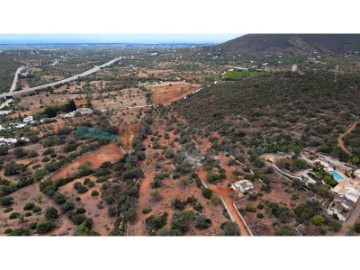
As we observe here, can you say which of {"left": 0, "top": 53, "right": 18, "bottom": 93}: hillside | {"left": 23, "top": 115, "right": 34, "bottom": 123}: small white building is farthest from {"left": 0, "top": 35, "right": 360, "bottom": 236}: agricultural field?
{"left": 0, "top": 53, "right": 18, "bottom": 93}: hillside

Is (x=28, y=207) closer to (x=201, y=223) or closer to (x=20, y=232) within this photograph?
(x=20, y=232)

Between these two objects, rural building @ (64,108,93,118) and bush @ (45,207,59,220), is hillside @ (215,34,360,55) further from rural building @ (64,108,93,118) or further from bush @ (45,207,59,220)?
bush @ (45,207,59,220)

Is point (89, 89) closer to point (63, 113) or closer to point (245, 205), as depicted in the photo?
point (63, 113)

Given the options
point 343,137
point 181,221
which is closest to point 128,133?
point 181,221

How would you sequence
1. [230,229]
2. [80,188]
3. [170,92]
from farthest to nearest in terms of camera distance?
[170,92] → [80,188] → [230,229]

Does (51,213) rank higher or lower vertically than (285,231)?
lower

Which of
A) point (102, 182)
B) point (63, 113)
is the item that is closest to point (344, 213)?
point (102, 182)

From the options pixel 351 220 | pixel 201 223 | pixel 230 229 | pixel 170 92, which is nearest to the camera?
pixel 230 229
